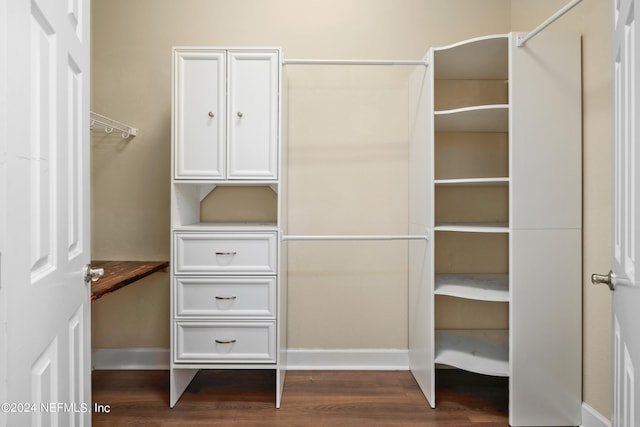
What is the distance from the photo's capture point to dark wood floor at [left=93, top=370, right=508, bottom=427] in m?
2.10

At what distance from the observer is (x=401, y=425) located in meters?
2.05

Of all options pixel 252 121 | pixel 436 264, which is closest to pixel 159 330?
pixel 252 121

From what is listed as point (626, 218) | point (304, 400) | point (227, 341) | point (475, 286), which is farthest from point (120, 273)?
point (626, 218)

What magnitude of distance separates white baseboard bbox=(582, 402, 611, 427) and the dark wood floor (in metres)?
0.36

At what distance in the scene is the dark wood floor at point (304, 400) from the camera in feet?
6.89

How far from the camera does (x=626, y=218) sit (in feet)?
3.24

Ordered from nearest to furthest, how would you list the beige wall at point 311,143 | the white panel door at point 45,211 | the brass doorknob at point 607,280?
the white panel door at point 45,211
the brass doorknob at point 607,280
the beige wall at point 311,143

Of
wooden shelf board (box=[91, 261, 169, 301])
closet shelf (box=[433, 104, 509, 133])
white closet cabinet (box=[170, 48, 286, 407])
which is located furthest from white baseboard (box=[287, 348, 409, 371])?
closet shelf (box=[433, 104, 509, 133])

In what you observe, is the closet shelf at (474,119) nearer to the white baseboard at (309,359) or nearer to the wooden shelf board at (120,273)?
the white baseboard at (309,359)

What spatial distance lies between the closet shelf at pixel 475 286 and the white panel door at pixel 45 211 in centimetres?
170

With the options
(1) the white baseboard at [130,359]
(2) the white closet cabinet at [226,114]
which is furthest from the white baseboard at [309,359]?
(2) the white closet cabinet at [226,114]

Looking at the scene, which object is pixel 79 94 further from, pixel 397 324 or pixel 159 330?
pixel 397 324

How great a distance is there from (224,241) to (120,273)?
581 mm

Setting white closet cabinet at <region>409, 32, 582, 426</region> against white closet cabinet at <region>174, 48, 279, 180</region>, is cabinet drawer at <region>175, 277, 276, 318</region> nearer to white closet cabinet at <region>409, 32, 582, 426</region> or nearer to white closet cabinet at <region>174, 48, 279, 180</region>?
white closet cabinet at <region>174, 48, 279, 180</region>
